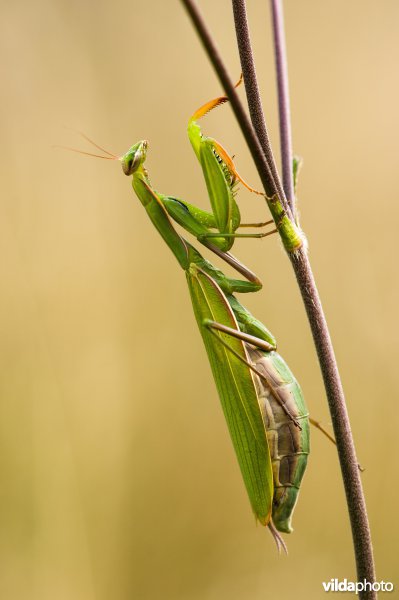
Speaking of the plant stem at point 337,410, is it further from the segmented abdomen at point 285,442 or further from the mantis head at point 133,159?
the mantis head at point 133,159

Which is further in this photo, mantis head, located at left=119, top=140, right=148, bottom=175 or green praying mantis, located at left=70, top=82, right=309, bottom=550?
mantis head, located at left=119, top=140, right=148, bottom=175

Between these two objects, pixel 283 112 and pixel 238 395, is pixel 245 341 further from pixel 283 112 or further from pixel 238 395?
pixel 283 112

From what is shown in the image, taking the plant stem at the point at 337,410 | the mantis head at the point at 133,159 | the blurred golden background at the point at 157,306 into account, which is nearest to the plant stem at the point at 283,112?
the plant stem at the point at 337,410

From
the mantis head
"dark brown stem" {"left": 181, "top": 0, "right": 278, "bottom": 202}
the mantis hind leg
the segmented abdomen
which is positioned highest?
the mantis head

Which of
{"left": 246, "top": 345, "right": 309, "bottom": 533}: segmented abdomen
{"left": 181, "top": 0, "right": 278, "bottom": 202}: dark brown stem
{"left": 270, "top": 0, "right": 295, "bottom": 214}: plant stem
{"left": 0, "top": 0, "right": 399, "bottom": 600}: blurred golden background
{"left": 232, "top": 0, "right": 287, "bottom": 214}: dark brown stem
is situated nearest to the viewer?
{"left": 181, "top": 0, "right": 278, "bottom": 202}: dark brown stem

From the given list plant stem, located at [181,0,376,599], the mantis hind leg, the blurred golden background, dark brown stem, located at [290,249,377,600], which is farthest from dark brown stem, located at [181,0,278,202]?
the blurred golden background

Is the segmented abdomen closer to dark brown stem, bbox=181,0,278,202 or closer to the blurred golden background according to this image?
dark brown stem, bbox=181,0,278,202
